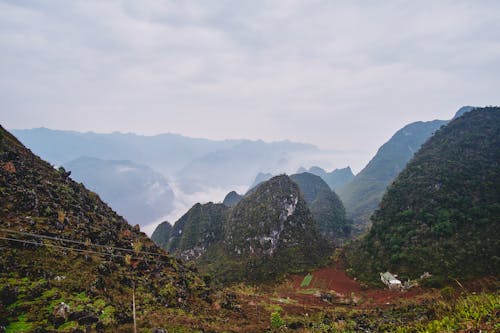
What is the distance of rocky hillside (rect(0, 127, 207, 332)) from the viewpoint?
13375 mm

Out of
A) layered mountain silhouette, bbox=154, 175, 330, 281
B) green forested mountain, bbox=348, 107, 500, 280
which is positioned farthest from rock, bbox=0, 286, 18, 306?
green forested mountain, bbox=348, 107, 500, 280

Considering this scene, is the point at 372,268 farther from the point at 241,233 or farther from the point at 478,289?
the point at 241,233

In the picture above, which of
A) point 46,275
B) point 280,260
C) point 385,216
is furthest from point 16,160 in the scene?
point 385,216

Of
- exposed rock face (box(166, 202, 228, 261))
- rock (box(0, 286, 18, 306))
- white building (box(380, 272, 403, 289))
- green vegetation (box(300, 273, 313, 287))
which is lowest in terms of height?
green vegetation (box(300, 273, 313, 287))

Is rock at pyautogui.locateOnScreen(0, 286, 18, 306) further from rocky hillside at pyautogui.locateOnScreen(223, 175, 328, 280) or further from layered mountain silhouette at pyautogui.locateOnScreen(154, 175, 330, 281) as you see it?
rocky hillside at pyautogui.locateOnScreen(223, 175, 328, 280)

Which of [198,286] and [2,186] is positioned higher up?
[2,186]

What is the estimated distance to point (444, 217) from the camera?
45.6 m

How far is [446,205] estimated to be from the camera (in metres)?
48.1

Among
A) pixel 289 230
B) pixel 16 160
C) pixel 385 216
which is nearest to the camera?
pixel 16 160

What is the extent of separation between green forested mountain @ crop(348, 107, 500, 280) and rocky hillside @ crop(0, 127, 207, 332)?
3632 cm

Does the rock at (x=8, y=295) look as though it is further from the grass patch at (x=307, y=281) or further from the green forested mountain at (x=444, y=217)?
the green forested mountain at (x=444, y=217)

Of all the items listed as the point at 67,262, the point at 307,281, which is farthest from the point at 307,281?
the point at 67,262

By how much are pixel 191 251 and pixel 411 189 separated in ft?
202

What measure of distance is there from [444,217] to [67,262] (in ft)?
181
